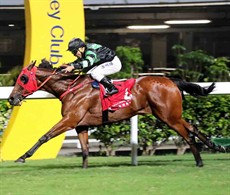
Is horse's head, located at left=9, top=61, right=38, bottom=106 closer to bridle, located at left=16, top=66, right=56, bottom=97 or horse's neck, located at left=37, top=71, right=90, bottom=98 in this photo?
bridle, located at left=16, top=66, right=56, bottom=97

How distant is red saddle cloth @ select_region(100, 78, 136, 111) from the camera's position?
11555 mm

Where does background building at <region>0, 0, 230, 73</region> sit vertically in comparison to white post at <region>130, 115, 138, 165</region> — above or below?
above

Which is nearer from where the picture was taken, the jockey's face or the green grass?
the green grass

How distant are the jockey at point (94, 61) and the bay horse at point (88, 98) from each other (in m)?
0.18

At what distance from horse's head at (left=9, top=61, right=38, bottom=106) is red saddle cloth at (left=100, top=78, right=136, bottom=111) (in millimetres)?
991

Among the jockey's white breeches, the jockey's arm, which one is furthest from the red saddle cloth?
the jockey's arm

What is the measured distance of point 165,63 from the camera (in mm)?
19281

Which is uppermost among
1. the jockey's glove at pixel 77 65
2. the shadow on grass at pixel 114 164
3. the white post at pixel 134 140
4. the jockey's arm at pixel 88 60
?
the jockey's arm at pixel 88 60

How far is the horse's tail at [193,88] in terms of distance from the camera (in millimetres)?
11953

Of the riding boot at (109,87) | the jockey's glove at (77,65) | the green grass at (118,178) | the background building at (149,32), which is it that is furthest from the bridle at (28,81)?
the background building at (149,32)

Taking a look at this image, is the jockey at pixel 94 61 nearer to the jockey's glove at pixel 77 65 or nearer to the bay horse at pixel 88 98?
the jockey's glove at pixel 77 65

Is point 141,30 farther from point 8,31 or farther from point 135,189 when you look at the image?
point 135,189

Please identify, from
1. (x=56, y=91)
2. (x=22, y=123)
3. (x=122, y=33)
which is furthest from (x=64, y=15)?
(x=122, y=33)

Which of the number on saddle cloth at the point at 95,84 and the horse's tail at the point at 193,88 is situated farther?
the horse's tail at the point at 193,88
